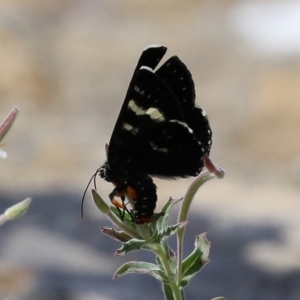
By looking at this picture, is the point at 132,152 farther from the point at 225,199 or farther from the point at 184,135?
the point at 225,199

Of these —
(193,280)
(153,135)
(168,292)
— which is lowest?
(193,280)

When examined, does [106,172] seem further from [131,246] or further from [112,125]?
[112,125]

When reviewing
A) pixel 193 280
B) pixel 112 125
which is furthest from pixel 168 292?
pixel 112 125

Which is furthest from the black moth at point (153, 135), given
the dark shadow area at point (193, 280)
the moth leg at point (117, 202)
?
the dark shadow area at point (193, 280)

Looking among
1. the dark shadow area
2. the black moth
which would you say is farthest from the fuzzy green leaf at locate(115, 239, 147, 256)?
the dark shadow area

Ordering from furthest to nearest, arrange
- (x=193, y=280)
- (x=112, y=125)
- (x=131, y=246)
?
(x=112, y=125), (x=193, y=280), (x=131, y=246)

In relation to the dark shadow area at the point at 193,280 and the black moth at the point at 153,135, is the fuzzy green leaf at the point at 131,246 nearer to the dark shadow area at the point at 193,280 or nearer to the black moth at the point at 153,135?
the black moth at the point at 153,135

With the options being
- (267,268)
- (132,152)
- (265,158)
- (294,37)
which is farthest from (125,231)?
(294,37)
